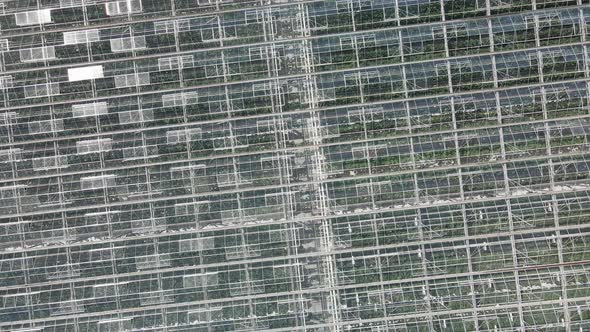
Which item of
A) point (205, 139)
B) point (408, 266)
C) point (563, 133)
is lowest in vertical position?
point (408, 266)

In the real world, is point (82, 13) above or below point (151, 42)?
above

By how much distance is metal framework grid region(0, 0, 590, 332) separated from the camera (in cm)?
3025

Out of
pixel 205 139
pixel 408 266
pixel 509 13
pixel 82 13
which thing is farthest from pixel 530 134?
pixel 82 13

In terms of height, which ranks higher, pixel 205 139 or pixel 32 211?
pixel 205 139

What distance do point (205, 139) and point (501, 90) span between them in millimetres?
16389

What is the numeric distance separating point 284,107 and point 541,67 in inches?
556

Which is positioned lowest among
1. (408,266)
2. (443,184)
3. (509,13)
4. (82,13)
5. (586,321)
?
(586,321)

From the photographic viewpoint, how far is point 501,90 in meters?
30.3

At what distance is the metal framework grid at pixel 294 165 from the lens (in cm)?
3025

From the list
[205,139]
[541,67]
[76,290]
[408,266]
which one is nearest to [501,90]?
[541,67]

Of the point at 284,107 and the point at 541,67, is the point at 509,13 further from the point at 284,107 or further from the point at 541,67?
the point at 284,107

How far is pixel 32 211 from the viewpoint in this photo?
30.8 meters

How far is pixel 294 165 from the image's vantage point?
30625mm

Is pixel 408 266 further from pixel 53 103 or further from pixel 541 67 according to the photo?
pixel 53 103
